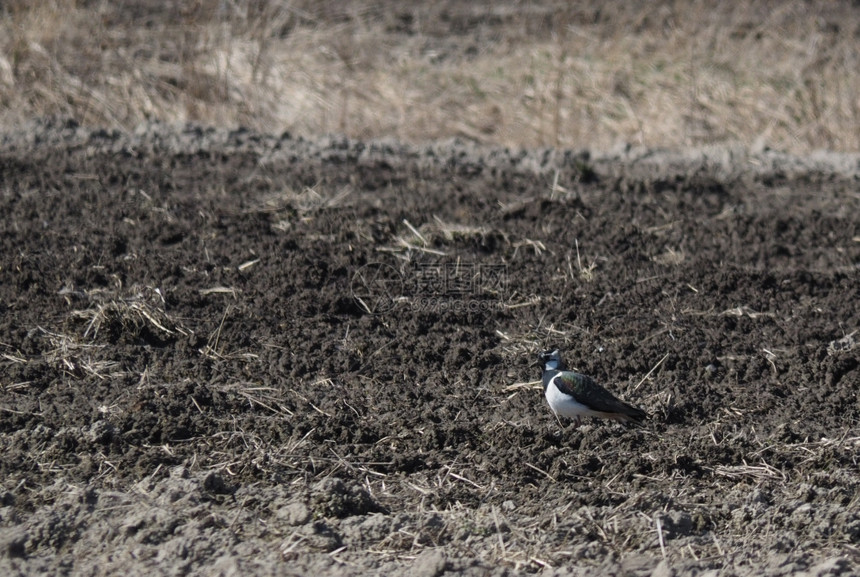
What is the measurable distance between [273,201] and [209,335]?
2.14 meters

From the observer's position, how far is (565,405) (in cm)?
481

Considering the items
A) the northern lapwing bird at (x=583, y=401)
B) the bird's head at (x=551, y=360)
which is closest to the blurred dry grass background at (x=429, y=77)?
the bird's head at (x=551, y=360)

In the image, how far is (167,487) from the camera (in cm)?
424

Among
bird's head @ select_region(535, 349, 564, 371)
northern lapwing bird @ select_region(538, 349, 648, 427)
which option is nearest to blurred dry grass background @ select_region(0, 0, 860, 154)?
bird's head @ select_region(535, 349, 564, 371)

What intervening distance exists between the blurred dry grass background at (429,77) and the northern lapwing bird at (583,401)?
532 cm

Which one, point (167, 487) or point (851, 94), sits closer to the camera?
point (167, 487)

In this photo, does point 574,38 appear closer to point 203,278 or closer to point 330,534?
point 203,278

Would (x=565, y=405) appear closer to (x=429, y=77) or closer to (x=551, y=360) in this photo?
(x=551, y=360)

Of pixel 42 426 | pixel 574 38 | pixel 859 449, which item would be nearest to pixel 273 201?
pixel 42 426

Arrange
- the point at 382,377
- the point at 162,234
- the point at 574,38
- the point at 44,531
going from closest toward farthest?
the point at 44,531 → the point at 382,377 → the point at 162,234 → the point at 574,38

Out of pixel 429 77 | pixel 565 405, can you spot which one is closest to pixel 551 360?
pixel 565 405

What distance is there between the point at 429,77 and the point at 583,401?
762 centimetres

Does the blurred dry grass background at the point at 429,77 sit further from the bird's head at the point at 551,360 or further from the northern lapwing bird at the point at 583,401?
the northern lapwing bird at the point at 583,401

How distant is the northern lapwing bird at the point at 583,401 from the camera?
188 inches
